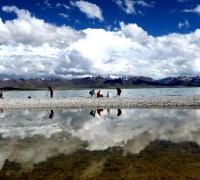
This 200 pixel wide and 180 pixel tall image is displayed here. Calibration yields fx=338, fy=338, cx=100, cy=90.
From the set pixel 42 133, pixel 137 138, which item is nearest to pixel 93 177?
pixel 137 138

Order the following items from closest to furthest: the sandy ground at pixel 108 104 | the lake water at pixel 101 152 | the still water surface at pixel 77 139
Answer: the lake water at pixel 101 152
the still water surface at pixel 77 139
the sandy ground at pixel 108 104

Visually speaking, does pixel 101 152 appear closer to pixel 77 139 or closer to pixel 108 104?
pixel 77 139

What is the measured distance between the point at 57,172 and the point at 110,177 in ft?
7.54

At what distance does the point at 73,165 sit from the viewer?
1523 cm

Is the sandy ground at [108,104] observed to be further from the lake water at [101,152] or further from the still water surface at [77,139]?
the lake water at [101,152]

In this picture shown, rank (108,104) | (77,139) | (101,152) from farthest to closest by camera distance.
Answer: (108,104), (77,139), (101,152)

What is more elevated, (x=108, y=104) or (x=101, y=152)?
(x=101, y=152)

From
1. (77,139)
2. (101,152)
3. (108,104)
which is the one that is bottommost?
(108,104)

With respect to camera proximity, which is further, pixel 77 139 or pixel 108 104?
pixel 108 104

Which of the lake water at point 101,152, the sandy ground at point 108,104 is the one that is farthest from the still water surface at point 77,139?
the sandy ground at point 108,104

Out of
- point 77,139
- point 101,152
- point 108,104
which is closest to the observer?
point 101,152

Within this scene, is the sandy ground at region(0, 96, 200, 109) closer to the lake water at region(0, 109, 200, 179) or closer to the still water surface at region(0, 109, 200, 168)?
the still water surface at region(0, 109, 200, 168)

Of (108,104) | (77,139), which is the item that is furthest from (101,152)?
(108,104)

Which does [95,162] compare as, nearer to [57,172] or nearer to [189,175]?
[57,172]
